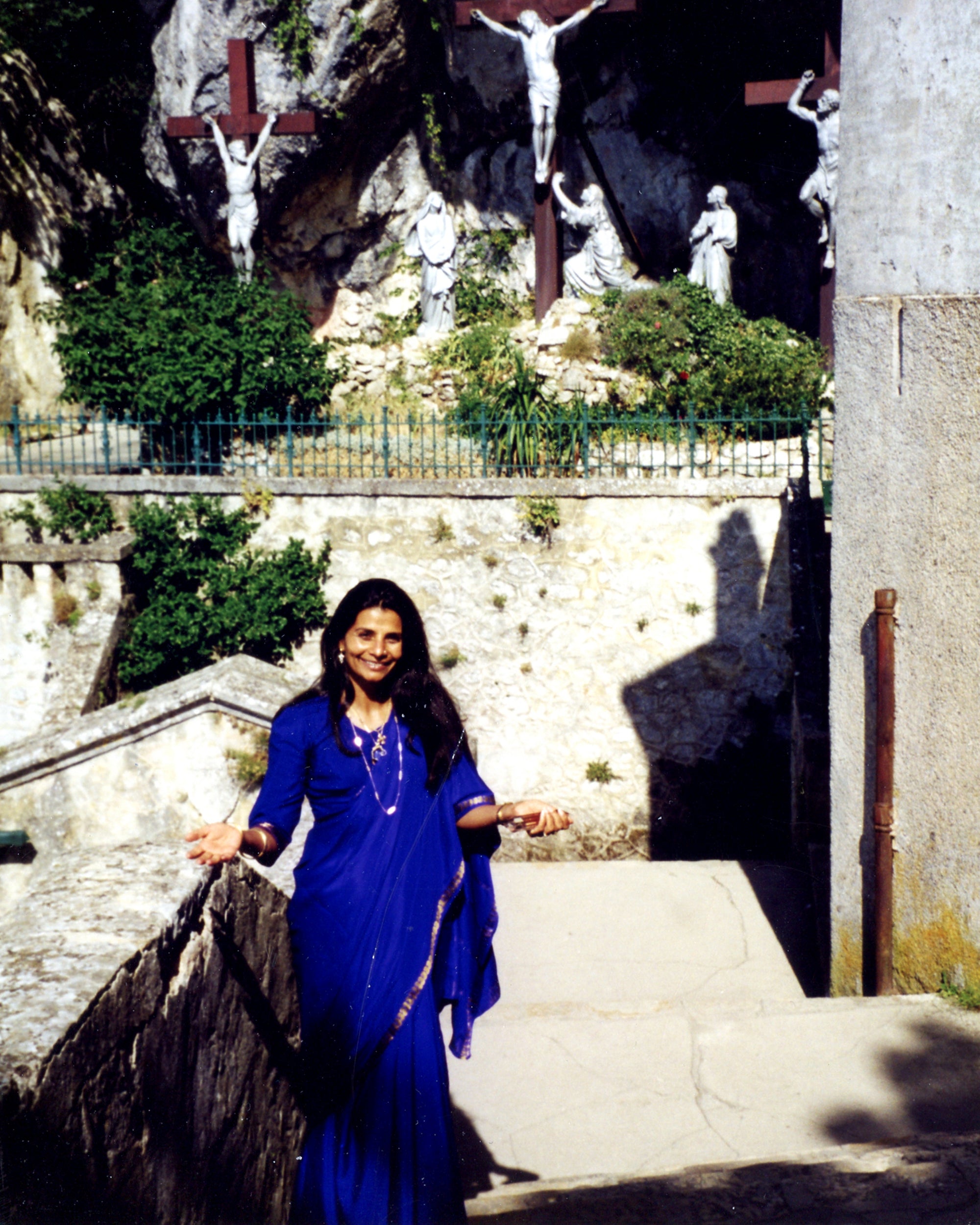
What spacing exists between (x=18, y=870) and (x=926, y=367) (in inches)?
193

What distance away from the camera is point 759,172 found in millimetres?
13375

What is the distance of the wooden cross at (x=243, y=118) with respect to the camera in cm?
1195

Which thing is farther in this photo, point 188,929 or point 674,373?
point 674,373

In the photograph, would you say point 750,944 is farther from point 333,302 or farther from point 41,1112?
point 333,302

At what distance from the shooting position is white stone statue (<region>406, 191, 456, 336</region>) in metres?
12.2

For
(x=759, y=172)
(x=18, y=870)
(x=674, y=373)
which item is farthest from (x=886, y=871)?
(x=759, y=172)

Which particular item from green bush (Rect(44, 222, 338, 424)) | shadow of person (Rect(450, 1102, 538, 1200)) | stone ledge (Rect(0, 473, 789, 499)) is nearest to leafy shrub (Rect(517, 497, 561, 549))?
stone ledge (Rect(0, 473, 789, 499))

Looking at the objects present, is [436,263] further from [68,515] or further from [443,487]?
[68,515]

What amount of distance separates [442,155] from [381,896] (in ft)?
41.5

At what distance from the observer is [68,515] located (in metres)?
9.09

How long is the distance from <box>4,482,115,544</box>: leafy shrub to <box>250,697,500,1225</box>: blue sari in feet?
23.2

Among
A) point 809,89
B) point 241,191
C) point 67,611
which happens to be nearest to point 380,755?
point 67,611

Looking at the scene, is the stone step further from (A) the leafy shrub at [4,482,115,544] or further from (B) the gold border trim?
(A) the leafy shrub at [4,482,115,544]

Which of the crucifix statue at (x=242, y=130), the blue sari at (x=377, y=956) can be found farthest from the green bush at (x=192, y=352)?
the blue sari at (x=377, y=956)
